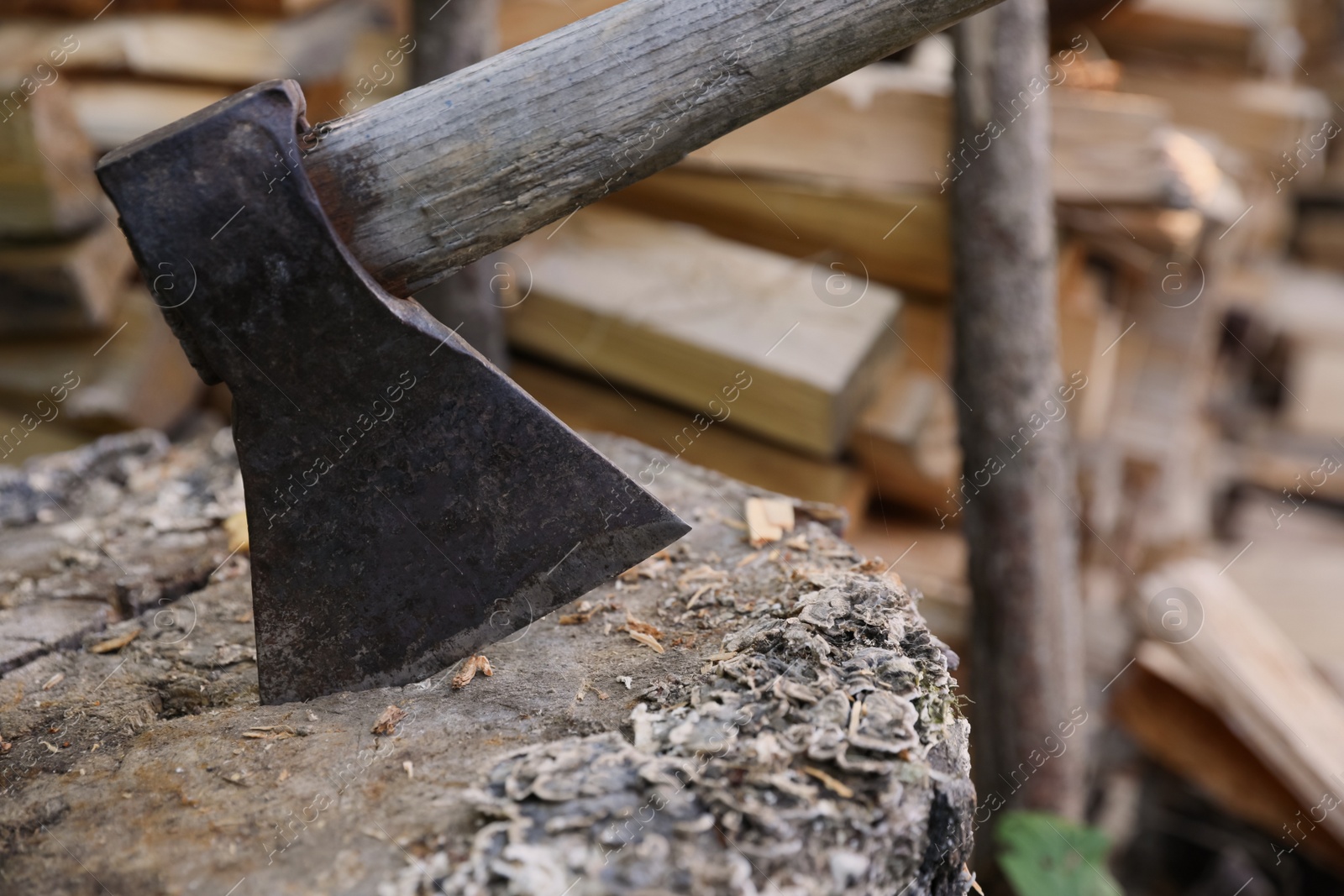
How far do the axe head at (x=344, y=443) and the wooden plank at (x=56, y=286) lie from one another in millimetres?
2091

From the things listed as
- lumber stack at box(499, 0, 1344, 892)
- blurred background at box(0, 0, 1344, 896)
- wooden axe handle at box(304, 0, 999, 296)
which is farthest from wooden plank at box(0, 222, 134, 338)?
wooden axe handle at box(304, 0, 999, 296)

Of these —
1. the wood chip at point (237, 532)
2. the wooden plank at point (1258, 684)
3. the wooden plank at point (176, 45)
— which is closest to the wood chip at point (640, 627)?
the wood chip at point (237, 532)

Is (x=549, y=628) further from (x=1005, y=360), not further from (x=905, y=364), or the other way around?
(x=905, y=364)

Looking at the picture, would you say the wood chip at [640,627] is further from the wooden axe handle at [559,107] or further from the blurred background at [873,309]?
the blurred background at [873,309]

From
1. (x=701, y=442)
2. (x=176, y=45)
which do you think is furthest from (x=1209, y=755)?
(x=176, y=45)

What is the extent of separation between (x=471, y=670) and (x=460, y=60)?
184cm

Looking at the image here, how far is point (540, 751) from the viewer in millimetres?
1264

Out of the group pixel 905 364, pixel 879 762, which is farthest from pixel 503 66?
pixel 905 364

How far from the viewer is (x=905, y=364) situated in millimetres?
3186

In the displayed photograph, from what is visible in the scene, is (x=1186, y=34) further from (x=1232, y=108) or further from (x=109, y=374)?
(x=109, y=374)

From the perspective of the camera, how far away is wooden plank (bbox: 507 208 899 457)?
8.79ft

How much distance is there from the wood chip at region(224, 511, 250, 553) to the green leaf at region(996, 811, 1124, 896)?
176 cm

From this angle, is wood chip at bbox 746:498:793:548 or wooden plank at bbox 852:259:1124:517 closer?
wood chip at bbox 746:498:793:548

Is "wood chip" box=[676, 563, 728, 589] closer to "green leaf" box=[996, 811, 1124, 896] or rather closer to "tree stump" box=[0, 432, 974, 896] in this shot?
"tree stump" box=[0, 432, 974, 896]
